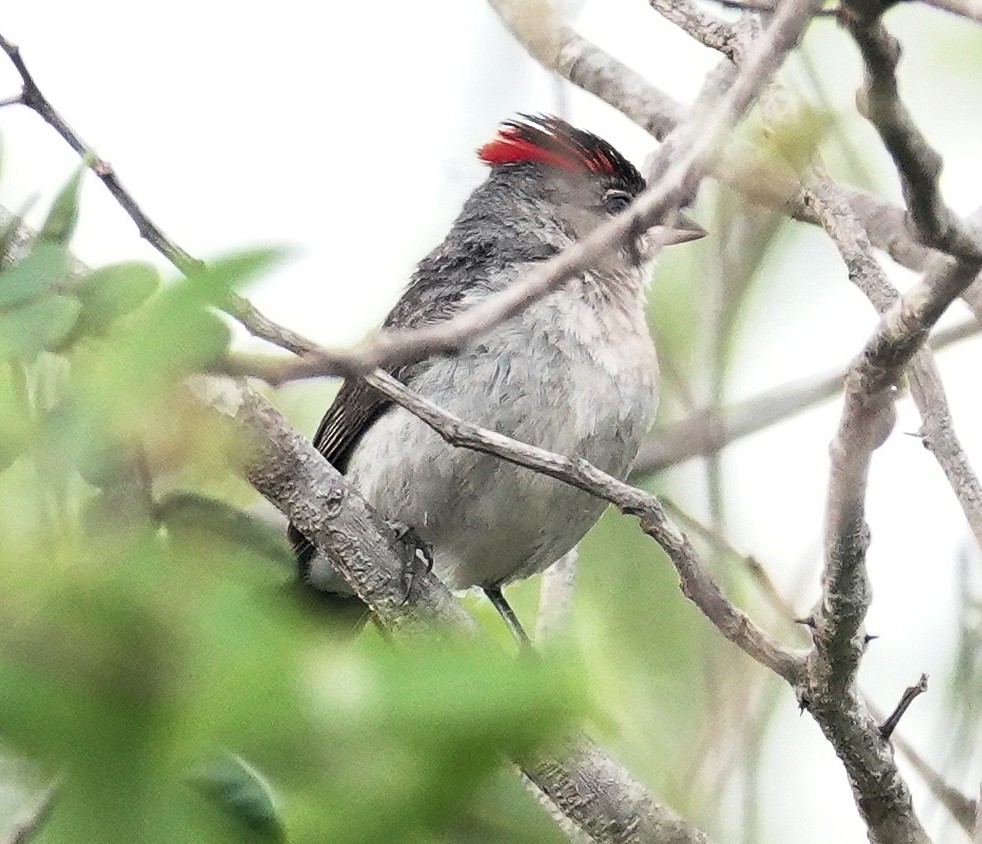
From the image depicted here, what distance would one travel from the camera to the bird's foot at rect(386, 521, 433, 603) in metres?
3.40

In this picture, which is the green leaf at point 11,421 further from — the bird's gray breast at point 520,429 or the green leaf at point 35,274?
the bird's gray breast at point 520,429

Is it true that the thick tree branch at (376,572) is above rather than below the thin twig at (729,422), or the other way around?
below

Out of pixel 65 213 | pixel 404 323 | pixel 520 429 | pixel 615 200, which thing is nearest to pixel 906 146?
pixel 65 213

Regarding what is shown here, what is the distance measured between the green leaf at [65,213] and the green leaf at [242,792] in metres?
0.52

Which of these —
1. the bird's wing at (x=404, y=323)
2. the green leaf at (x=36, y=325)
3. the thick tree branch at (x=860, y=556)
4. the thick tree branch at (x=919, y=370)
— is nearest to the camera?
the green leaf at (x=36, y=325)

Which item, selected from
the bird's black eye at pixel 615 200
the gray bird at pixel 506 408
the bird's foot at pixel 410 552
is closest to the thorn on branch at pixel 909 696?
the bird's foot at pixel 410 552

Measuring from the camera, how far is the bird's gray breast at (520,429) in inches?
154

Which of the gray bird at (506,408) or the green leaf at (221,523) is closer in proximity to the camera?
the green leaf at (221,523)

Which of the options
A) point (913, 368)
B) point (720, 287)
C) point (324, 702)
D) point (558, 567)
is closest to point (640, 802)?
point (913, 368)

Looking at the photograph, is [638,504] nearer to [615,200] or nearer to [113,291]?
[113,291]

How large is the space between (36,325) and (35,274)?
105 mm

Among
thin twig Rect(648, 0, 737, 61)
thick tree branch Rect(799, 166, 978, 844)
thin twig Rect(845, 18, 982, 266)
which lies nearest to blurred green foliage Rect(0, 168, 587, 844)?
thin twig Rect(845, 18, 982, 266)

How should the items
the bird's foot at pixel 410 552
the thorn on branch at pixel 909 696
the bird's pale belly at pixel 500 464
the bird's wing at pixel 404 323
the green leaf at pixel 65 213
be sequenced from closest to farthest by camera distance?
the green leaf at pixel 65 213 < the thorn on branch at pixel 909 696 < the bird's foot at pixel 410 552 < the bird's pale belly at pixel 500 464 < the bird's wing at pixel 404 323

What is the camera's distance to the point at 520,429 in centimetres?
389
